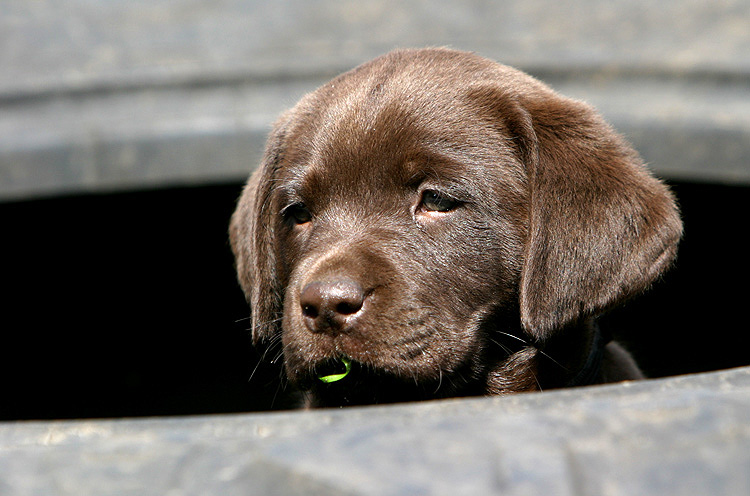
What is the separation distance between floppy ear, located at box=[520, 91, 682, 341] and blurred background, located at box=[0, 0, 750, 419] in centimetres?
169

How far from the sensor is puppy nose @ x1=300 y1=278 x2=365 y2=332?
262 centimetres

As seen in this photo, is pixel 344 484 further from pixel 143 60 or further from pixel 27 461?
pixel 143 60

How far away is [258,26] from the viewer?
5.16 metres

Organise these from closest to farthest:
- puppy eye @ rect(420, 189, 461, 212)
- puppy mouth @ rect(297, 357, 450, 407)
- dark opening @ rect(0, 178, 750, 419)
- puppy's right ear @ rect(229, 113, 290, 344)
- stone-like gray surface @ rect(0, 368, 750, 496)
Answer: stone-like gray surface @ rect(0, 368, 750, 496)
puppy mouth @ rect(297, 357, 450, 407)
puppy eye @ rect(420, 189, 461, 212)
puppy's right ear @ rect(229, 113, 290, 344)
dark opening @ rect(0, 178, 750, 419)

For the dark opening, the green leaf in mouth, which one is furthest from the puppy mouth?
the dark opening

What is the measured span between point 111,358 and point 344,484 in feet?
13.9

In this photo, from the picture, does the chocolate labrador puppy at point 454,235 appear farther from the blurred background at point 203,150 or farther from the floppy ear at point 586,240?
the blurred background at point 203,150

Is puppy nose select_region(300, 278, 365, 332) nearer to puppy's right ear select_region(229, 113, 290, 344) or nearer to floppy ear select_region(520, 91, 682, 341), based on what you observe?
floppy ear select_region(520, 91, 682, 341)

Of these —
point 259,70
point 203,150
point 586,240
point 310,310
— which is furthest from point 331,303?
point 259,70

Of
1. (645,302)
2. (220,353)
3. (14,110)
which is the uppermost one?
(14,110)

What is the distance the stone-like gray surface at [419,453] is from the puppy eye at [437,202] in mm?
1797

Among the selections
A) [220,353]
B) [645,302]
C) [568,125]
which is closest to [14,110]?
[220,353]

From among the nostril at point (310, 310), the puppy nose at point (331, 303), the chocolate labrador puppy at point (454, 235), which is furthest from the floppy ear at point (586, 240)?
the nostril at point (310, 310)

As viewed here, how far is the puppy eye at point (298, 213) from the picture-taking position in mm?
3217
